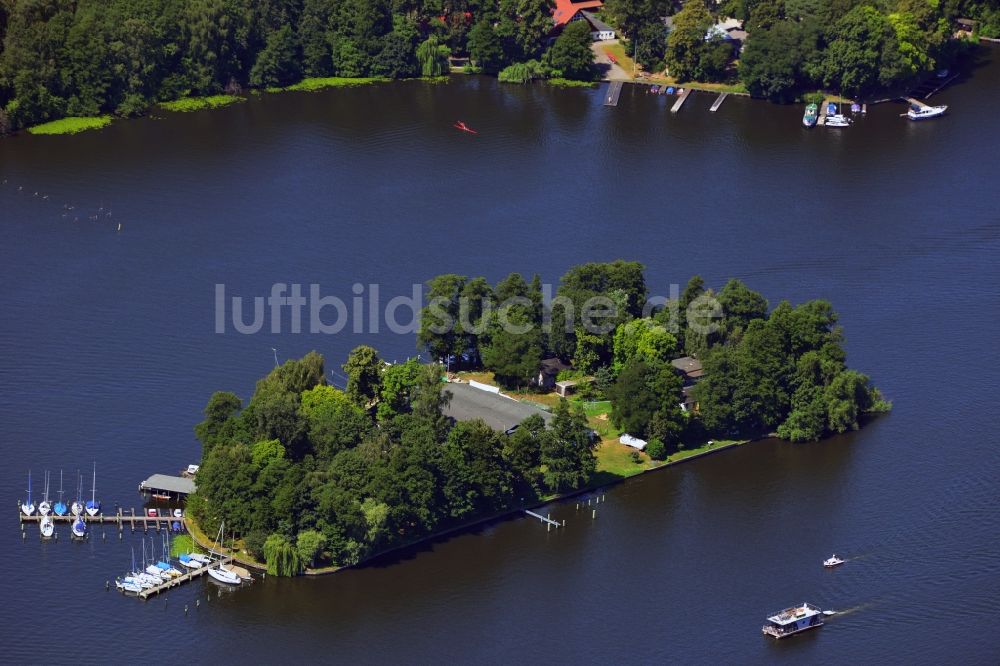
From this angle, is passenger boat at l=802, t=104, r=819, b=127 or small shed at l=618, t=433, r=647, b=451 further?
passenger boat at l=802, t=104, r=819, b=127

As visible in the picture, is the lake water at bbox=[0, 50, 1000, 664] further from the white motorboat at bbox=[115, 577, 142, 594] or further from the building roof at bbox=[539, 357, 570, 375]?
the building roof at bbox=[539, 357, 570, 375]

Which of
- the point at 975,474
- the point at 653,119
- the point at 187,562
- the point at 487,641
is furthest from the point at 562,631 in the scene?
the point at 653,119

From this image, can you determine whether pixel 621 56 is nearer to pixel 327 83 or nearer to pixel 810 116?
pixel 810 116

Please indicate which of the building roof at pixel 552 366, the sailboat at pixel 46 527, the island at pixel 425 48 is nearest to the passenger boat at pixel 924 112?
the island at pixel 425 48

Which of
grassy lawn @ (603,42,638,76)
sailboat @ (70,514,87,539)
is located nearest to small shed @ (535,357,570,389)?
sailboat @ (70,514,87,539)

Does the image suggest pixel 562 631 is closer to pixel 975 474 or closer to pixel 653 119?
pixel 975 474

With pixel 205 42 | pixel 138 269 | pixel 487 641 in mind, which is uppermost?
pixel 205 42
